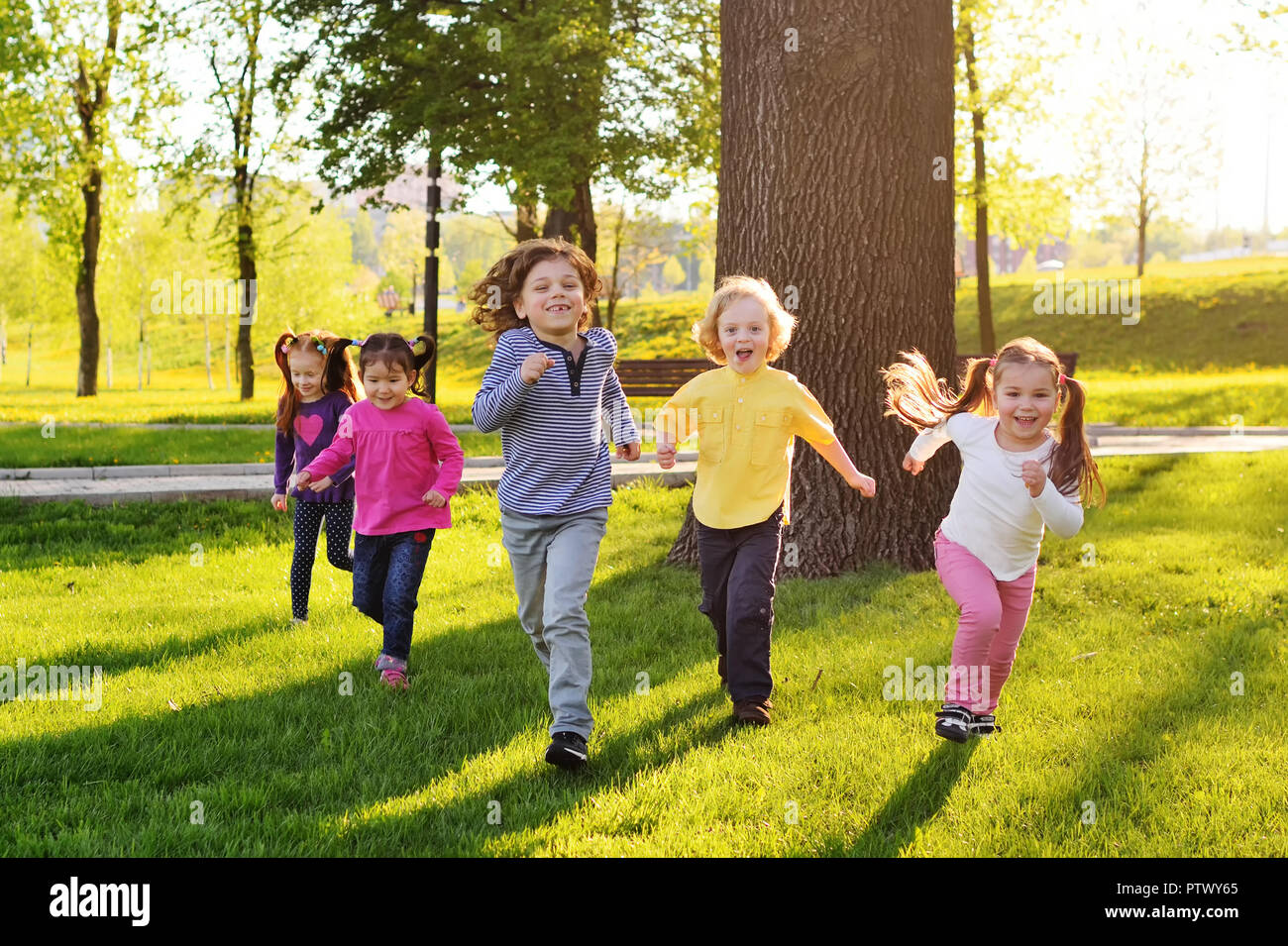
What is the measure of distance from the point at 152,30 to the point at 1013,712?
24764 mm

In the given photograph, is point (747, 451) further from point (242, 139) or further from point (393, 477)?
point (242, 139)

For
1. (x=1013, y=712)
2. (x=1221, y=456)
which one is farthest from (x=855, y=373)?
(x=1221, y=456)

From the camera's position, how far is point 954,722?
13.9ft

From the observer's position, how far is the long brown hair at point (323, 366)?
616 cm

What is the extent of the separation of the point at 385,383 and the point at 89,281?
26.6m

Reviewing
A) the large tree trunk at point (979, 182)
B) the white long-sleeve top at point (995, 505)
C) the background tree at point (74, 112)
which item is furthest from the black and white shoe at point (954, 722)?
the background tree at point (74, 112)

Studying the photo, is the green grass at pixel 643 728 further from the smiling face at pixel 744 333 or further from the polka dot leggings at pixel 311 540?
the smiling face at pixel 744 333

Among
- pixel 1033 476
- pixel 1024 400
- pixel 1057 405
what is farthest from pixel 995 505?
pixel 1057 405

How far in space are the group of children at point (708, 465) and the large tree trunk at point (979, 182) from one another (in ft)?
55.7

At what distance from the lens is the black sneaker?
153 inches

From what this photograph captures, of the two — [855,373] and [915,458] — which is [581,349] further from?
[855,373]
